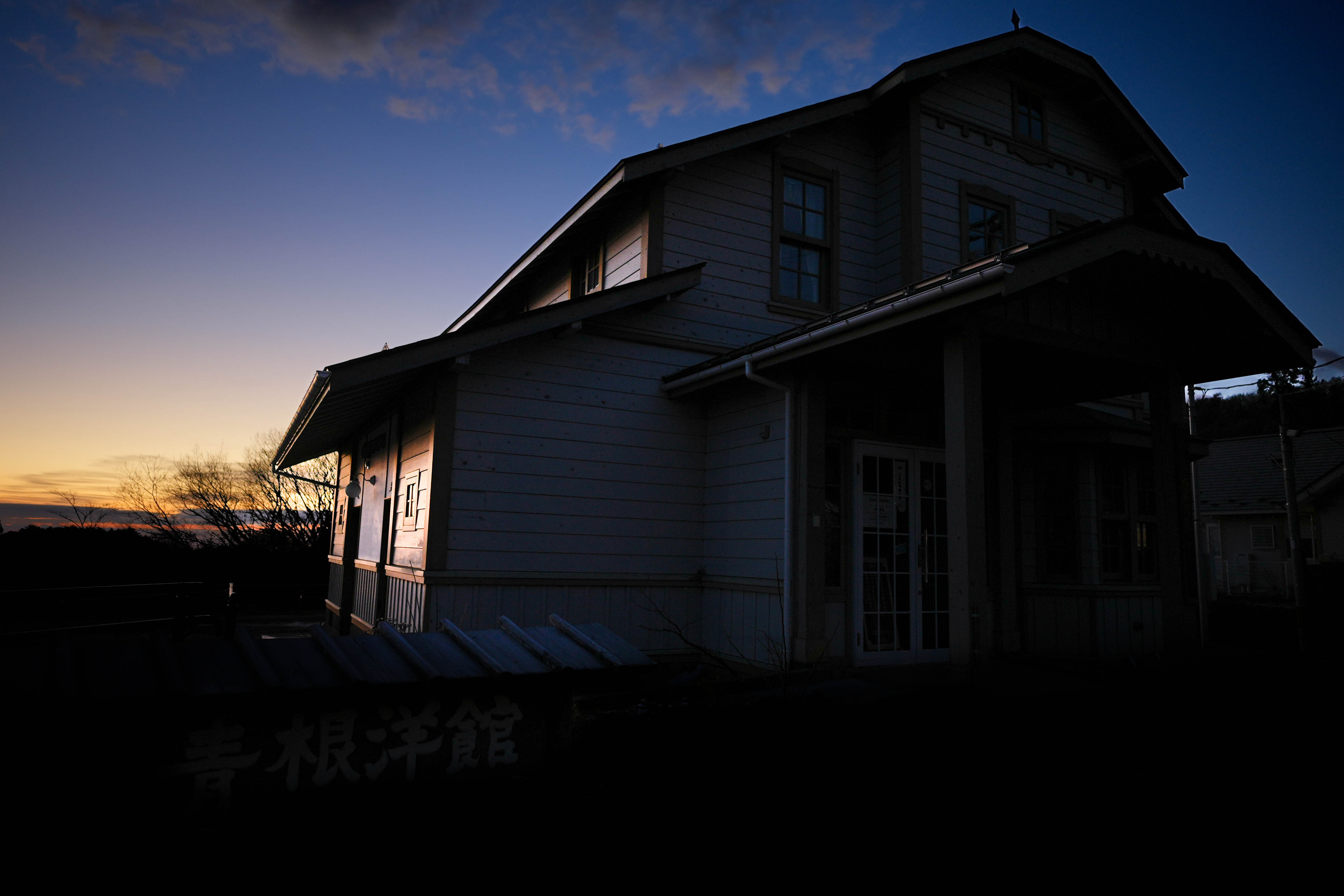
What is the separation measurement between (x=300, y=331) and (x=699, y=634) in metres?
10.8

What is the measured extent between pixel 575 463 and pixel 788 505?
2.40 metres

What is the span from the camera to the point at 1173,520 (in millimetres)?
7809

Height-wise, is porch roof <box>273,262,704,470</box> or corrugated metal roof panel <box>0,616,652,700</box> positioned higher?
porch roof <box>273,262,704,470</box>

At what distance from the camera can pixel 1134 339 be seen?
24.2 ft

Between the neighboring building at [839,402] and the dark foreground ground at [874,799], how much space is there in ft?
4.87

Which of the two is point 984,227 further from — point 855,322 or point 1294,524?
point 1294,524

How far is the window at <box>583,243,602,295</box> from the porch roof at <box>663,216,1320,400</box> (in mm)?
3098

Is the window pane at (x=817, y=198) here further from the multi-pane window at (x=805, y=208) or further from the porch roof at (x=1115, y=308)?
the porch roof at (x=1115, y=308)

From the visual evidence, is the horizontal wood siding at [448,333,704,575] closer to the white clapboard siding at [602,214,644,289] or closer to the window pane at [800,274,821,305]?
the white clapboard siding at [602,214,644,289]

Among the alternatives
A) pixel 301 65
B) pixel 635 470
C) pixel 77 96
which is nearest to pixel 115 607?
pixel 77 96

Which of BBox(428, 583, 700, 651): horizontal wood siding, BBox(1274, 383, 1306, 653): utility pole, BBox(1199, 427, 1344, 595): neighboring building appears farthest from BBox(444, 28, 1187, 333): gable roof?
BBox(1199, 427, 1344, 595): neighboring building

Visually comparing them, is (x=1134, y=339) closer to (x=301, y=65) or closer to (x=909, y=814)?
(x=909, y=814)

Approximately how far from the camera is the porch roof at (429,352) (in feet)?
23.5

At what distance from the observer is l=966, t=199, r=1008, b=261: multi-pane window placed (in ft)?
35.6
